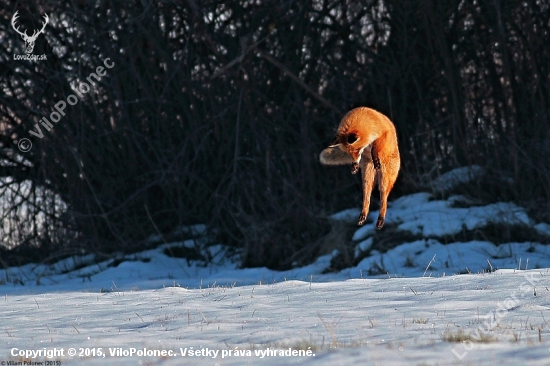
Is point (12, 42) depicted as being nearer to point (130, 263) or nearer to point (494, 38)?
point (130, 263)

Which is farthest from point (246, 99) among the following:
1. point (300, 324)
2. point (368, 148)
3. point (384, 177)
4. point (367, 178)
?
point (300, 324)

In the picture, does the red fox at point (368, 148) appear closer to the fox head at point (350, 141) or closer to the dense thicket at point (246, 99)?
the fox head at point (350, 141)

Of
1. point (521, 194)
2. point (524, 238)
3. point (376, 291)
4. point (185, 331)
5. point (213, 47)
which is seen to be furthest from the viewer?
point (213, 47)

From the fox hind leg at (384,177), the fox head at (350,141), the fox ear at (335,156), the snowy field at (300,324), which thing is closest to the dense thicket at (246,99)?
the snowy field at (300,324)

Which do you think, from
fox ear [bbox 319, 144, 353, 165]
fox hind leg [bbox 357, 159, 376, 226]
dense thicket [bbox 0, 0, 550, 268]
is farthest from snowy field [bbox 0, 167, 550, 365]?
dense thicket [bbox 0, 0, 550, 268]

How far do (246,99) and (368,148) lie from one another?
7.00 meters

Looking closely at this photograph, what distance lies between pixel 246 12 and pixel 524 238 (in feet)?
19.1

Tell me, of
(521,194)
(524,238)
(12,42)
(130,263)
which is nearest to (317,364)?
(524,238)

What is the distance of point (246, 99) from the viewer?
12688mm

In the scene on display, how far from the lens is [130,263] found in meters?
12.8

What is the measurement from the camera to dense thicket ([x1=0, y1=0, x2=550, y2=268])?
12.5 metres

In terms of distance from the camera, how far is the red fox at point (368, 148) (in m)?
5.30

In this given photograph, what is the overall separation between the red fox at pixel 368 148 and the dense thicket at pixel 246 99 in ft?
19.1

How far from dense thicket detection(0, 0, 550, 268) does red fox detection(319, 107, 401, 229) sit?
581cm
